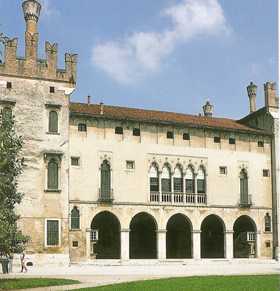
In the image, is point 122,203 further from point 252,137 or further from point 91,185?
point 252,137

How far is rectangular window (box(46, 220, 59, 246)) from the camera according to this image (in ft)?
130

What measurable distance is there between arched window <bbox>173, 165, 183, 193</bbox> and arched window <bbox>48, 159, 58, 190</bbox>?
378 inches

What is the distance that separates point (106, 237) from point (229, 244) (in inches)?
381

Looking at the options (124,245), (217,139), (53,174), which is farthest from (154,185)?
(53,174)

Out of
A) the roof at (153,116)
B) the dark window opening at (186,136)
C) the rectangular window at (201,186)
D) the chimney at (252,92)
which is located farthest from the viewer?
the chimney at (252,92)

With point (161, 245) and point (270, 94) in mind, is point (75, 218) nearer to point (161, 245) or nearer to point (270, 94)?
point (161, 245)

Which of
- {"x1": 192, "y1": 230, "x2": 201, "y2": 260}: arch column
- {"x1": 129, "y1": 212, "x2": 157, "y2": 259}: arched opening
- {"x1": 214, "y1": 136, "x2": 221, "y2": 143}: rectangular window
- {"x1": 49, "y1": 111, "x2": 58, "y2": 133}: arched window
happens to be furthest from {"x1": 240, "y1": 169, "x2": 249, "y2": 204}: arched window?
{"x1": 49, "y1": 111, "x2": 58, "y2": 133}: arched window

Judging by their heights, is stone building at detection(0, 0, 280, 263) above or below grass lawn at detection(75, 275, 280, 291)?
above

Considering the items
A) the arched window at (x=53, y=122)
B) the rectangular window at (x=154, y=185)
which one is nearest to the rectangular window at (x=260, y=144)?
the rectangular window at (x=154, y=185)

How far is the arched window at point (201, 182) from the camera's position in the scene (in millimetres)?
46188

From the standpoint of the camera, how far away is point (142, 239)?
4806 cm

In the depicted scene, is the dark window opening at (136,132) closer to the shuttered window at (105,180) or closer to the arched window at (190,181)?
the shuttered window at (105,180)

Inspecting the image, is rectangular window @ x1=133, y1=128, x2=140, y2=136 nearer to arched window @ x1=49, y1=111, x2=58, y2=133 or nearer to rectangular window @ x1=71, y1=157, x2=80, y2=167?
rectangular window @ x1=71, y1=157, x2=80, y2=167

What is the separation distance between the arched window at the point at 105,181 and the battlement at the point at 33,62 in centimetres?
650
